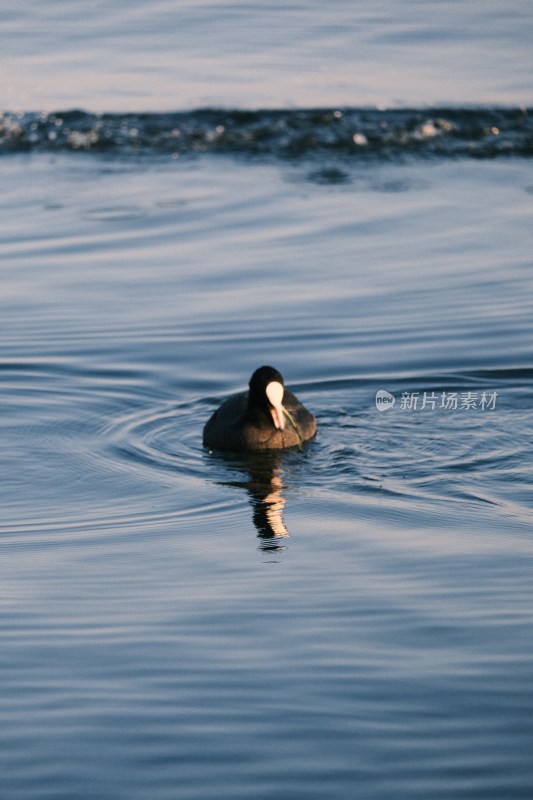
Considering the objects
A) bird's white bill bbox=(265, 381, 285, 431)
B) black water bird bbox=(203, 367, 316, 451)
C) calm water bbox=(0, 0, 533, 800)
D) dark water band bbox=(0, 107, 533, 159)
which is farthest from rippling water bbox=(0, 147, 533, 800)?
dark water band bbox=(0, 107, 533, 159)

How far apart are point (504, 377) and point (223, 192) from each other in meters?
6.91

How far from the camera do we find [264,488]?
29.4ft

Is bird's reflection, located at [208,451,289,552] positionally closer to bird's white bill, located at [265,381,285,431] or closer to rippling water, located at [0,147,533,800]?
rippling water, located at [0,147,533,800]

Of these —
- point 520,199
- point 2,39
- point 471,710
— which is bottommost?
point 471,710

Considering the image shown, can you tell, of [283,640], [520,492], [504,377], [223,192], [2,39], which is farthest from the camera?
[2,39]

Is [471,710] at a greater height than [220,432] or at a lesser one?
lesser

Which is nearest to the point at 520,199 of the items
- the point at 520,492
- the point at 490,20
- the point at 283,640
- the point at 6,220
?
the point at 6,220

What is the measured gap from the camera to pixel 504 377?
34.9 ft

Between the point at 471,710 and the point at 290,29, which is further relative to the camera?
the point at 290,29

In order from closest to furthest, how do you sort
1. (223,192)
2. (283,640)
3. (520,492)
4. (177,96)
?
1. (283,640)
2. (520,492)
3. (223,192)
4. (177,96)

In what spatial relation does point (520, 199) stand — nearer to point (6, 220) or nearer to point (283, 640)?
point (6, 220)

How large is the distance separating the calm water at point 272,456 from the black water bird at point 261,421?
0.13 metres

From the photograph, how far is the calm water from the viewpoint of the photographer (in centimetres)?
539

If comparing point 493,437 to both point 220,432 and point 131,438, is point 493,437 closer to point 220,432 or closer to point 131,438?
point 220,432
